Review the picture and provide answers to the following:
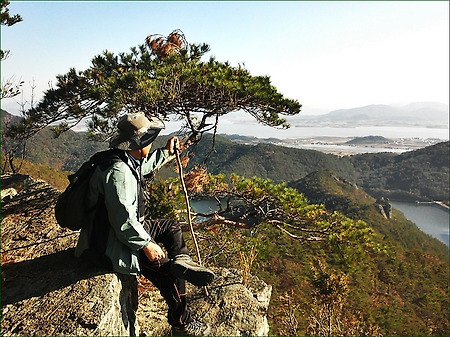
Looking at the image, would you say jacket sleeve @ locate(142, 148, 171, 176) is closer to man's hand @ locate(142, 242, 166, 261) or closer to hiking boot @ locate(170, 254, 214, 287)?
man's hand @ locate(142, 242, 166, 261)

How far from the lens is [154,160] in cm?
273

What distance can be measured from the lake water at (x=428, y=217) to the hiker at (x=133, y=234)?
277 feet

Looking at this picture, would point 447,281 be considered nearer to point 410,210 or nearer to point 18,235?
point 18,235

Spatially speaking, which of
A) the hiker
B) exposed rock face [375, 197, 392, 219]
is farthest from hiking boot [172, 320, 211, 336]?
exposed rock face [375, 197, 392, 219]

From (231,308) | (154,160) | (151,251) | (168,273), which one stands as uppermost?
(154,160)

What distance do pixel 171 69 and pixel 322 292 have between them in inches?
192

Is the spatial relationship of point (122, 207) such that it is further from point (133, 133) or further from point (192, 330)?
point (192, 330)

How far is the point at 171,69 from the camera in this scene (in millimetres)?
4391

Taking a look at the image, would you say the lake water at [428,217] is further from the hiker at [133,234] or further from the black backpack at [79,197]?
the black backpack at [79,197]

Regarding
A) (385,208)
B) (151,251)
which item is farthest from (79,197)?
(385,208)

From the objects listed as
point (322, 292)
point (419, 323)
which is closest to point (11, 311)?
point (322, 292)

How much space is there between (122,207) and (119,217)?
72 millimetres

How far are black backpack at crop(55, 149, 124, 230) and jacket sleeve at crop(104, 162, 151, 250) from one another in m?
0.17

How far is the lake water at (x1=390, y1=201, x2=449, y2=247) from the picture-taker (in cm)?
7569
